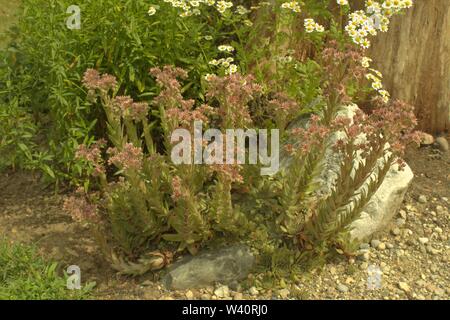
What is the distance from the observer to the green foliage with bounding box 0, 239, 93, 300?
3967 mm

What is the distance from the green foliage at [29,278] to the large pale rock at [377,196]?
186 centimetres

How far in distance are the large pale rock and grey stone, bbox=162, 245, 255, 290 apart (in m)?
0.77

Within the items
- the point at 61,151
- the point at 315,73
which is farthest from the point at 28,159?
the point at 315,73

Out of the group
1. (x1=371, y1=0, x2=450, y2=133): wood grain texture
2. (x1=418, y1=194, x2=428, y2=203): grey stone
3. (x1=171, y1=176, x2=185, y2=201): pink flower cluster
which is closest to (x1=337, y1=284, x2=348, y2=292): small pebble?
(x1=418, y1=194, x2=428, y2=203): grey stone

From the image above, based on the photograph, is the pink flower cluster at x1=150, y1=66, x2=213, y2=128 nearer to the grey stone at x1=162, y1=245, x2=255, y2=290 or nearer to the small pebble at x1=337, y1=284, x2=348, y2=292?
the grey stone at x1=162, y1=245, x2=255, y2=290

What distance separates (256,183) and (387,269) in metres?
1.10

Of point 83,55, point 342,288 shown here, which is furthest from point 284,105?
point 83,55

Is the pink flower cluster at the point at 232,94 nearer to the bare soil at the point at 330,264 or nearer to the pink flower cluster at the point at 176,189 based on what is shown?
the pink flower cluster at the point at 176,189

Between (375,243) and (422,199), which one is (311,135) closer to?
(375,243)

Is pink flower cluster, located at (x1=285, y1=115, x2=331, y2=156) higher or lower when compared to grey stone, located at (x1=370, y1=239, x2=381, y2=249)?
higher

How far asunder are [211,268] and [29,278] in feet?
3.90

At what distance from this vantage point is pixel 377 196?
4574 mm

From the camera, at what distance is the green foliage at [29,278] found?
397cm

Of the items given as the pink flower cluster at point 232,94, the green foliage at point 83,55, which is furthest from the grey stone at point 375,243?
the green foliage at point 83,55
